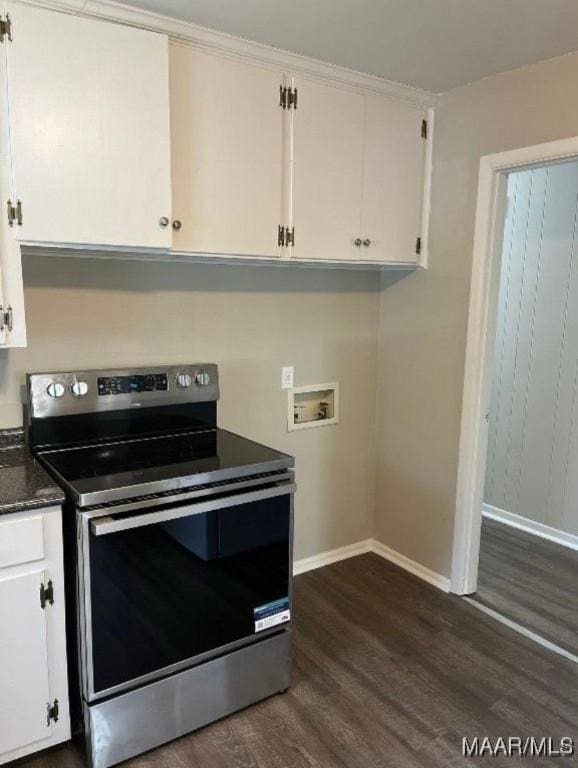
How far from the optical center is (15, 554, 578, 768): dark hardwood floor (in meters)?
1.80

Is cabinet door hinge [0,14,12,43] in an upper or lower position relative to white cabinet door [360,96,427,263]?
upper

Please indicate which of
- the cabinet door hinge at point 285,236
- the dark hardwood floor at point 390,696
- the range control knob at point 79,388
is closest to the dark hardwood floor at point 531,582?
the dark hardwood floor at point 390,696

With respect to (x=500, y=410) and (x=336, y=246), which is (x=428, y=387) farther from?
(x=500, y=410)

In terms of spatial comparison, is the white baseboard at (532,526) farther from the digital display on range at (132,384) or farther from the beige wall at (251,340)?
the digital display on range at (132,384)

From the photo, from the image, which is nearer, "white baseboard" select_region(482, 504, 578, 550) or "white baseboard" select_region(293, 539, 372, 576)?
"white baseboard" select_region(293, 539, 372, 576)

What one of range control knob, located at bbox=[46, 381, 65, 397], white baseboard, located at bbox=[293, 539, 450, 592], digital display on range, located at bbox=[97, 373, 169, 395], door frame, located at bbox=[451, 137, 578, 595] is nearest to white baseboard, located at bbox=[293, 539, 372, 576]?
white baseboard, located at bbox=[293, 539, 450, 592]

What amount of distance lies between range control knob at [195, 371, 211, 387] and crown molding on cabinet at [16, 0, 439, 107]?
117 cm

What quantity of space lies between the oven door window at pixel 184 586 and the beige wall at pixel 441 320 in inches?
43.2

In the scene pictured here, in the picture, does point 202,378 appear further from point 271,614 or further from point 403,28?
point 403,28

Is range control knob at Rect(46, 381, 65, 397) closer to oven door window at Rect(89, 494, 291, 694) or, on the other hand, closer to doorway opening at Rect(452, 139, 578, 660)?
oven door window at Rect(89, 494, 291, 694)

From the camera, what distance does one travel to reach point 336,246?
2.41m

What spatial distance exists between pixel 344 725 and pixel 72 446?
1.34m

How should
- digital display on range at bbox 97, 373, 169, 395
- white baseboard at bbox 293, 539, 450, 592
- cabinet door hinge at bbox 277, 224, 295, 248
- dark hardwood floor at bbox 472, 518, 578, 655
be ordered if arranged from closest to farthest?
digital display on range at bbox 97, 373, 169, 395
cabinet door hinge at bbox 277, 224, 295, 248
dark hardwood floor at bbox 472, 518, 578, 655
white baseboard at bbox 293, 539, 450, 592

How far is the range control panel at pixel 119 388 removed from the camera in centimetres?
199
